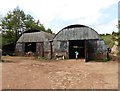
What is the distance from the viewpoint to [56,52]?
1225 inches

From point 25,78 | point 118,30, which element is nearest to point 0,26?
point 118,30

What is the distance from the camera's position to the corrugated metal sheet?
95.9 ft

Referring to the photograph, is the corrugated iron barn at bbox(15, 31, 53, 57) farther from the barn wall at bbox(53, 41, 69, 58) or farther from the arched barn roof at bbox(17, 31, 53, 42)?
the barn wall at bbox(53, 41, 69, 58)

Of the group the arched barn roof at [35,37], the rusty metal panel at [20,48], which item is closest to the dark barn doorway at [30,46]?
the rusty metal panel at [20,48]

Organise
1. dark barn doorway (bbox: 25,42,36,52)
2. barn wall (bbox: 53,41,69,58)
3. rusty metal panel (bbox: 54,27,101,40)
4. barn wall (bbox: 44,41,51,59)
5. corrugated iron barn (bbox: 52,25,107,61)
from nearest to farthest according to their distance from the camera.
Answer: corrugated iron barn (bbox: 52,25,107,61), rusty metal panel (bbox: 54,27,101,40), barn wall (bbox: 53,41,69,58), barn wall (bbox: 44,41,51,59), dark barn doorway (bbox: 25,42,36,52)

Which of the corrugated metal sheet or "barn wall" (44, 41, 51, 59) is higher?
the corrugated metal sheet

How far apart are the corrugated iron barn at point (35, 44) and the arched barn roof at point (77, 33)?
2.52m

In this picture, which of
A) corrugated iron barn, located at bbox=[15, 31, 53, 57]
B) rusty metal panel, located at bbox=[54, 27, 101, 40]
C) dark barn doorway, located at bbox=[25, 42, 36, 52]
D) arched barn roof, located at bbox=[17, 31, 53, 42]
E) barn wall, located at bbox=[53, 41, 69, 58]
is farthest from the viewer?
dark barn doorway, located at bbox=[25, 42, 36, 52]

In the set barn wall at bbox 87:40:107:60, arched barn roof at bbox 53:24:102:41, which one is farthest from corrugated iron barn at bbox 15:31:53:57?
barn wall at bbox 87:40:107:60

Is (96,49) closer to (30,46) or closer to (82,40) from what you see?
(82,40)

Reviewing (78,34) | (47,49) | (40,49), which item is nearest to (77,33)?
(78,34)

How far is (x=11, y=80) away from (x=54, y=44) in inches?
735

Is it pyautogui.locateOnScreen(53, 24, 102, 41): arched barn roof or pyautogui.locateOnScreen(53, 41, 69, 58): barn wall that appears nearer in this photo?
pyautogui.locateOnScreen(53, 24, 102, 41): arched barn roof

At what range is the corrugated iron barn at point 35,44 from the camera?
32.6m
